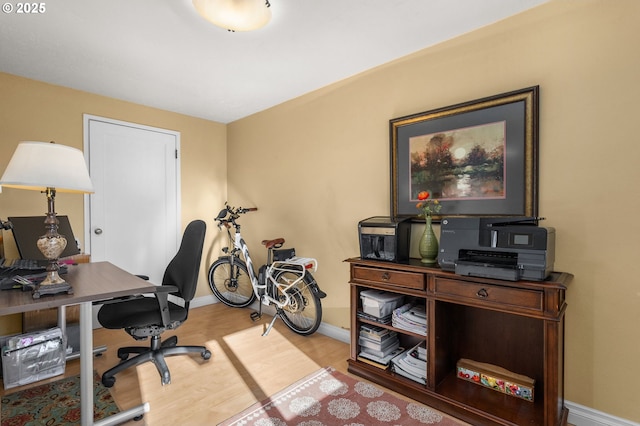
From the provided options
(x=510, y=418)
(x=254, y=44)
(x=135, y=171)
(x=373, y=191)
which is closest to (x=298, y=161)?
(x=373, y=191)

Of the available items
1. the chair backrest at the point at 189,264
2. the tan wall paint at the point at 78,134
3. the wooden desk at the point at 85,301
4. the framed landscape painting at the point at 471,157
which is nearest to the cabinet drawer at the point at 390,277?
the framed landscape painting at the point at 471,157

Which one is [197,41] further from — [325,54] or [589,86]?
[589,86]

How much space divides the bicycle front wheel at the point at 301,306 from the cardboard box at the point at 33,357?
1.71 metres

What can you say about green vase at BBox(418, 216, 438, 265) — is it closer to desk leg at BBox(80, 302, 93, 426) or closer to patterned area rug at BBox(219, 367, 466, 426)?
patterned area rug at BBox(219, 367, 466, 426)

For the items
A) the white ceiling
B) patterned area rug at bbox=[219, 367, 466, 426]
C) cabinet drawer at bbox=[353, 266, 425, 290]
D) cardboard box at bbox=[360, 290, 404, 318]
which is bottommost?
patterned area rug at bbox=[219, 367, 466, 426]

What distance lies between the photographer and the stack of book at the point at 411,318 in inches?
81.8

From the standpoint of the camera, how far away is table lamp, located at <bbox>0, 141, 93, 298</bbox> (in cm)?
157

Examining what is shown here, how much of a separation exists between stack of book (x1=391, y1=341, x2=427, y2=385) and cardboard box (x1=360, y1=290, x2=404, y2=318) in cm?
30

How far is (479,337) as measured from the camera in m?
2.14

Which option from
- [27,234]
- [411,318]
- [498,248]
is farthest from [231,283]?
[498,248]

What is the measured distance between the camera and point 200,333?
3.12 metres

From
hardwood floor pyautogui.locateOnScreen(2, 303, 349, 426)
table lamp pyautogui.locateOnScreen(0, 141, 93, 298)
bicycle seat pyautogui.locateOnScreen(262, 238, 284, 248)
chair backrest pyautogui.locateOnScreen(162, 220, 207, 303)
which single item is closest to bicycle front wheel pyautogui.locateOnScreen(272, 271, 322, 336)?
hardwood floor pyautogui.locateOnScreen(2, 303, 349, 426)

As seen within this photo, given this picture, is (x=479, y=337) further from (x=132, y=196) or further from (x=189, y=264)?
(x=132, y=196)

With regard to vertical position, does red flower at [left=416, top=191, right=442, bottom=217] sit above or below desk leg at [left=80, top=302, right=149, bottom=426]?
above
